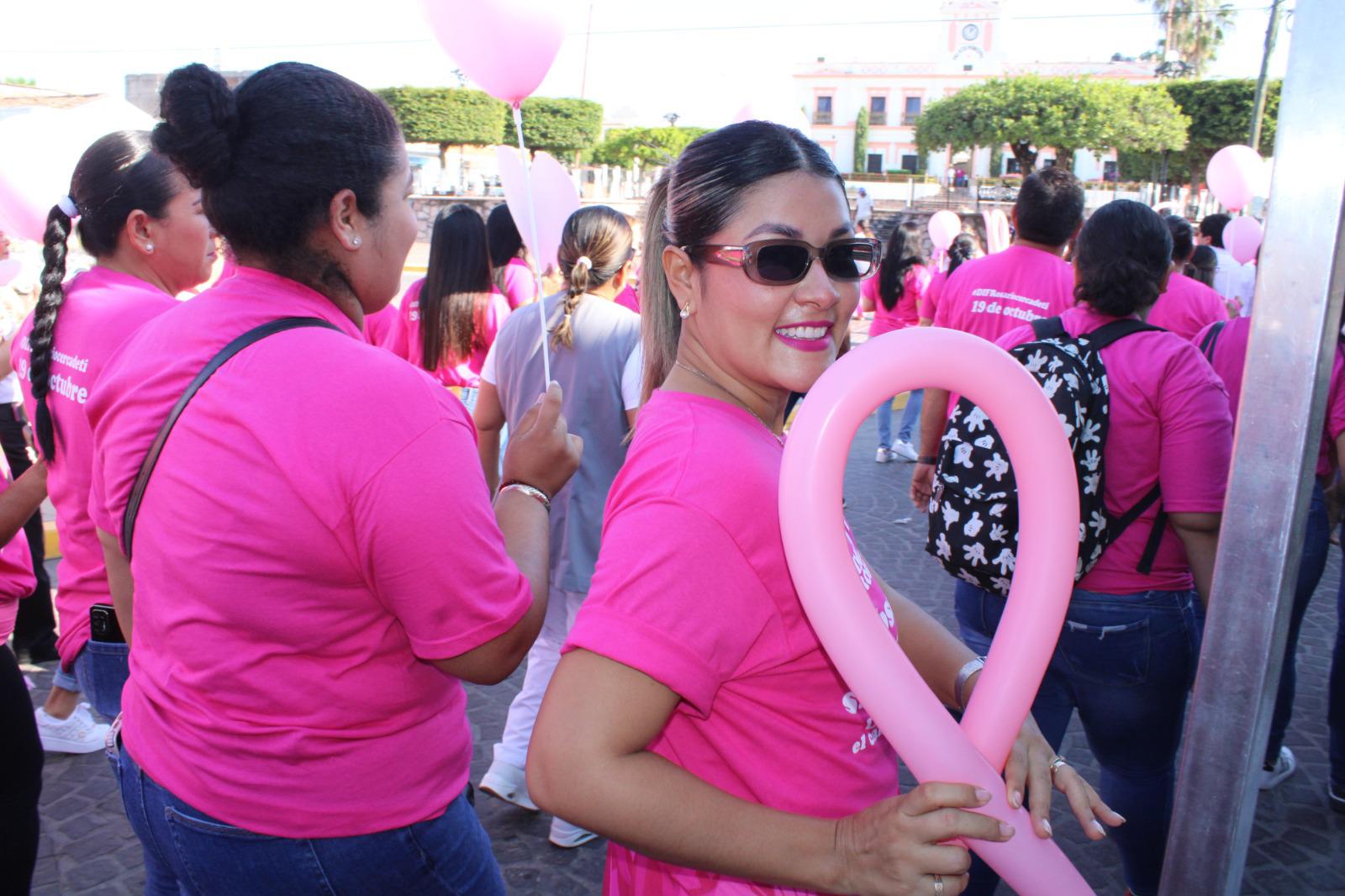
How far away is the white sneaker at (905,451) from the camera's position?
26.8 ft

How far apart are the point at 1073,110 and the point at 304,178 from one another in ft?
157

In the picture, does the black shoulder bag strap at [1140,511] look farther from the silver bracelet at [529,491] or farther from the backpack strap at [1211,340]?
the silver bracelet at [529,491]

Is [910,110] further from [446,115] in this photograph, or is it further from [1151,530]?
[1151,530]

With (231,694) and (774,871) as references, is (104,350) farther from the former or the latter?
(774,871)

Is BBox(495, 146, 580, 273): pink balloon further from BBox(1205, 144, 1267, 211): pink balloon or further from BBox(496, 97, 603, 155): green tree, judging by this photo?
BBox(496, 97, 603, 155): green tree

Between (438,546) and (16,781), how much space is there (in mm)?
1542

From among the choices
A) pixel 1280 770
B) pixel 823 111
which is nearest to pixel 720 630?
pixel 1280 770

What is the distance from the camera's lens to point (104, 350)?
7.22 feet

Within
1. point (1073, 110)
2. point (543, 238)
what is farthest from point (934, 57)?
point (543, 238)

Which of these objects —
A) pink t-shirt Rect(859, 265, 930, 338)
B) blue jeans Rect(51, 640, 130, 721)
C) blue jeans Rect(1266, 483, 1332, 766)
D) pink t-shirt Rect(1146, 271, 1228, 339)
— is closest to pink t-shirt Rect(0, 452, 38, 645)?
blue jeans Rect(51, 640, 130, 721)

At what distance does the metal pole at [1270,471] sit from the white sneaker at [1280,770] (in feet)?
7.67

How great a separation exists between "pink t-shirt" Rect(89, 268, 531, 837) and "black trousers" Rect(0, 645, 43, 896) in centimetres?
91

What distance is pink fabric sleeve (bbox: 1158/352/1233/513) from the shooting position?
7.70 feet

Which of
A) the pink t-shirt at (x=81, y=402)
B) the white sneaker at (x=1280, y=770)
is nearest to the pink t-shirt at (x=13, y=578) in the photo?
the pink t-shirt at (x=81, y=402)
